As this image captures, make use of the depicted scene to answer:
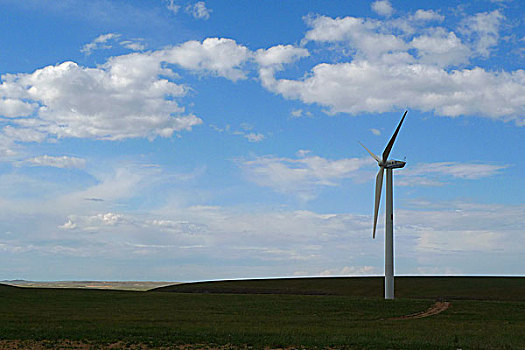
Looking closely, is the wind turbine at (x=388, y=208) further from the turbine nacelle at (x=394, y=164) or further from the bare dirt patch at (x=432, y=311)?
the bare dirt patch at (x=432, y=311)

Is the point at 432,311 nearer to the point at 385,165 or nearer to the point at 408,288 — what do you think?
the point at 385,165

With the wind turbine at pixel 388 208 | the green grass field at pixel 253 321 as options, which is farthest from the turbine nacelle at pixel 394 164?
the green grass field at pixel 253 321

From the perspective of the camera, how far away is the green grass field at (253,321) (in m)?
30.2

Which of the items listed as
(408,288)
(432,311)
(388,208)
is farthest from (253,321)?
(408,288)

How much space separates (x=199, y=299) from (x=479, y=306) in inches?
1153

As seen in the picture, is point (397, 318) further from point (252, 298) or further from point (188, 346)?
point (188, 346)

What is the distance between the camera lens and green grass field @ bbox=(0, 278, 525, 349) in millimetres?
30219

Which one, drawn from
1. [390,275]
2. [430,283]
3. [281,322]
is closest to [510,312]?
[390,275]

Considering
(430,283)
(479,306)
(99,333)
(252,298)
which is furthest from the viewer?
(430,283)

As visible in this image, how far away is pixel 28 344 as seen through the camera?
95.3 feet

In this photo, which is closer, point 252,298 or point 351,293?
point 252,298

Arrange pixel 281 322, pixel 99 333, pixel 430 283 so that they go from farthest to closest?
pixel 430 283 < pixel 281 322 < pixel 99 333

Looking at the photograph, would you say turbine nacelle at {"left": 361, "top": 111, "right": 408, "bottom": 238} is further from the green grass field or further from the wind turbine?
the green grass field

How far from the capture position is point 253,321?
4225 centimetres
